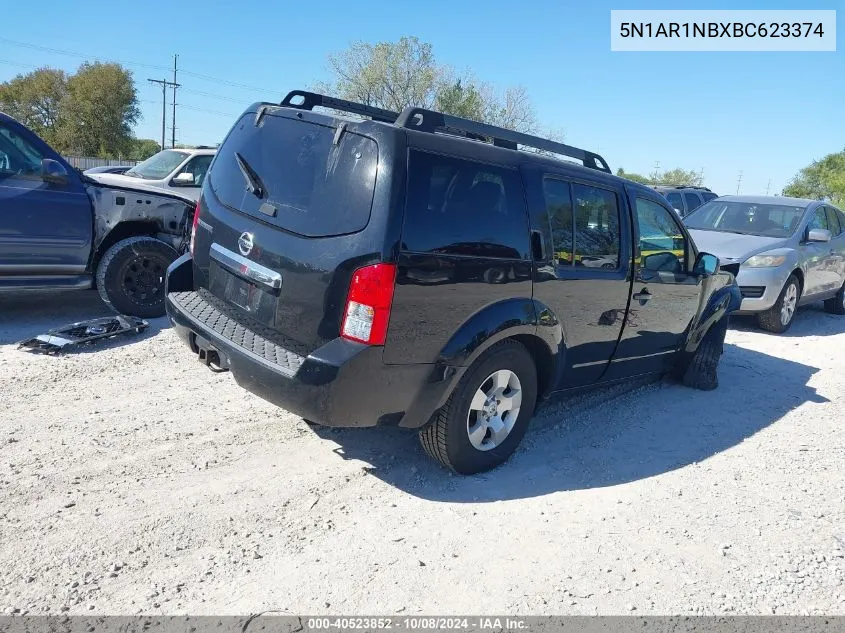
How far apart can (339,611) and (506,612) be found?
68cm

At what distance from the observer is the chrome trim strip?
3.30m

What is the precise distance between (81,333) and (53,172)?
1.57m

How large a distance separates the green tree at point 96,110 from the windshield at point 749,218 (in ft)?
170

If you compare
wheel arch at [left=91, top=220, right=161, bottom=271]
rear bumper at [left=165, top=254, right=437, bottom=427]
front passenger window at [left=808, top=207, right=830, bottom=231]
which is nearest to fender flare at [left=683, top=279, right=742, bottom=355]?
rear bumper at [left=165, top=254, right=437, bottom=427]

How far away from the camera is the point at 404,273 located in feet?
10.0

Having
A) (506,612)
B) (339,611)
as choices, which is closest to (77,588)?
(339,611)

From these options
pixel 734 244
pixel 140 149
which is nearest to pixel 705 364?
pixel 734 244

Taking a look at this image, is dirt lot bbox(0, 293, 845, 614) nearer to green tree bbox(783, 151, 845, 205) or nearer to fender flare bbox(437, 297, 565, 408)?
fender flare bbox(437, 297, 565, 408)

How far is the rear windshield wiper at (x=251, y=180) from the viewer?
3541 mm

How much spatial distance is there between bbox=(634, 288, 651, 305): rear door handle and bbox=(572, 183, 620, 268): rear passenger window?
1.18 ft

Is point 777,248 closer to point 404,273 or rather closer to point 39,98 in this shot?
point 404,273

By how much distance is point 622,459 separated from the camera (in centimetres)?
419

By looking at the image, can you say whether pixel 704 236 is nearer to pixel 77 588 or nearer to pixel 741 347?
pixel 741 347

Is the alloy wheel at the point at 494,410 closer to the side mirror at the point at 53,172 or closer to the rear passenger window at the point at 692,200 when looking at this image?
the side mirror at the point at 53,172
